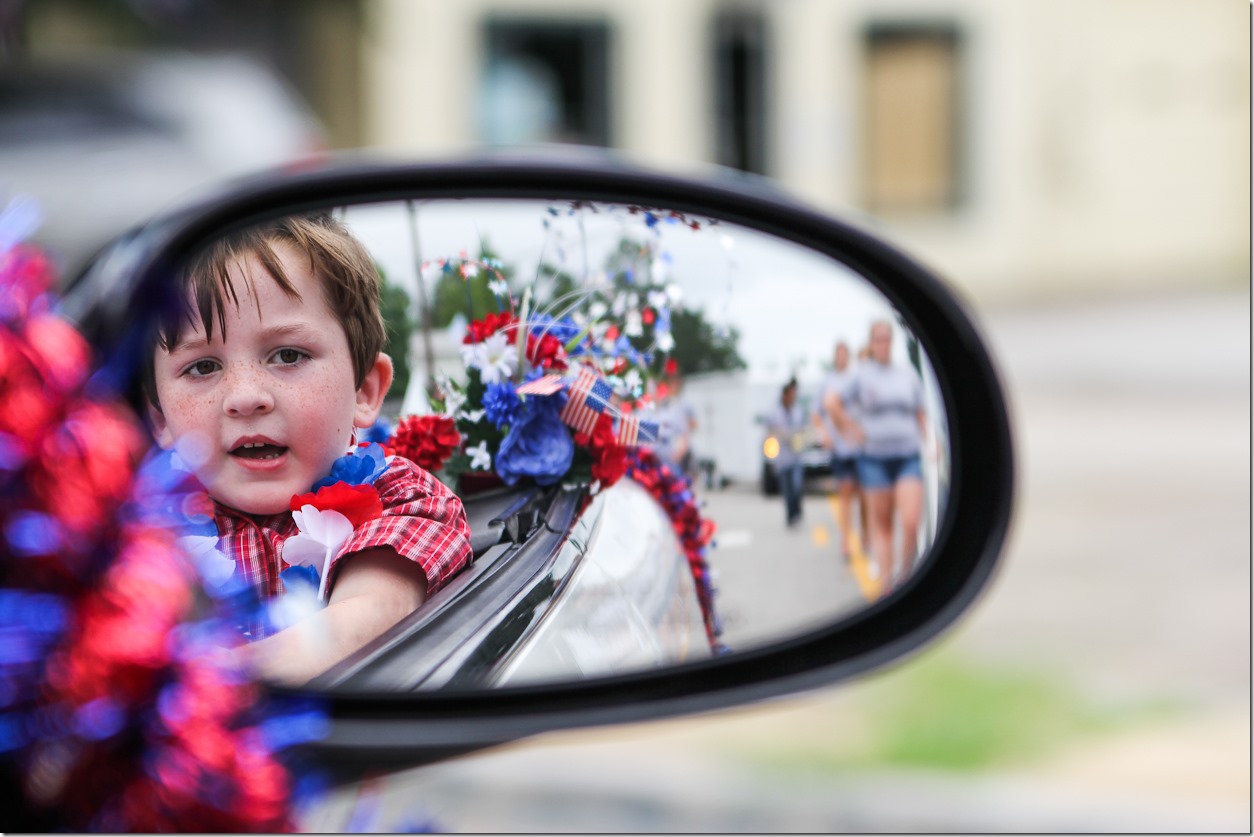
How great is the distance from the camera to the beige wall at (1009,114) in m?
14.4

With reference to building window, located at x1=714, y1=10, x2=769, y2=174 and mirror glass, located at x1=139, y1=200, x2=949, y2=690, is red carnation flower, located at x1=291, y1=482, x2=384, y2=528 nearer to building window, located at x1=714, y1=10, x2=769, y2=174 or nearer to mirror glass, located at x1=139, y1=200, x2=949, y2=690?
mirror glass, located at x1=139, y1=200, x2=949, y2=690

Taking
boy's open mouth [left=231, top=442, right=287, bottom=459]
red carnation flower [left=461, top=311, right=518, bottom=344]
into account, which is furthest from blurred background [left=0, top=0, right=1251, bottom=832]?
boy's open mouth [left=231, top=442, right=287, bottom=459]

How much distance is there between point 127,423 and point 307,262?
188mm

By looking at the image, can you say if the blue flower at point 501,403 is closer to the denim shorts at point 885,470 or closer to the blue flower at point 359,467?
the blue flower at point 359,467

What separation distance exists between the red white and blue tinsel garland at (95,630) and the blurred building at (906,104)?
12.8m

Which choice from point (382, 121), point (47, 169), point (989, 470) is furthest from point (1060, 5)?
point (989, 470)

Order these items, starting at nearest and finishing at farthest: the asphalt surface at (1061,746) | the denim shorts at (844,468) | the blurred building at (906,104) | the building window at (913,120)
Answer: the denim shorts at (844,468) < the asphalt surface at (1061,746) < the blurred building at (906,104) < the building window at (913,120)

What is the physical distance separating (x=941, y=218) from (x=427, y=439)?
53.8 feet

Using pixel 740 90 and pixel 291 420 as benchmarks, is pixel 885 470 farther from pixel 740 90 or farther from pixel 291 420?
pixel 740 90

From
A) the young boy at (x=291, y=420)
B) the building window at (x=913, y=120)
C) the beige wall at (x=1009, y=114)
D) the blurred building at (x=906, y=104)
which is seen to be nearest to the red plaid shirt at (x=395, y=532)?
the young boy at (x=291, y=420)

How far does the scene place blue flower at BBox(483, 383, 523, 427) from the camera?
3.33 ft

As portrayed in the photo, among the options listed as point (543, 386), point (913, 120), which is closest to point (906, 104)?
point (913, 120)

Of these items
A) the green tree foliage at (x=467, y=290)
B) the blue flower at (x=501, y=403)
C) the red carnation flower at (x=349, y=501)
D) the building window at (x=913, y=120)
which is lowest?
the red carnation flower at (x=349, y=501)

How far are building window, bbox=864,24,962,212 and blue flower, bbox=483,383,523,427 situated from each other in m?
15.9
